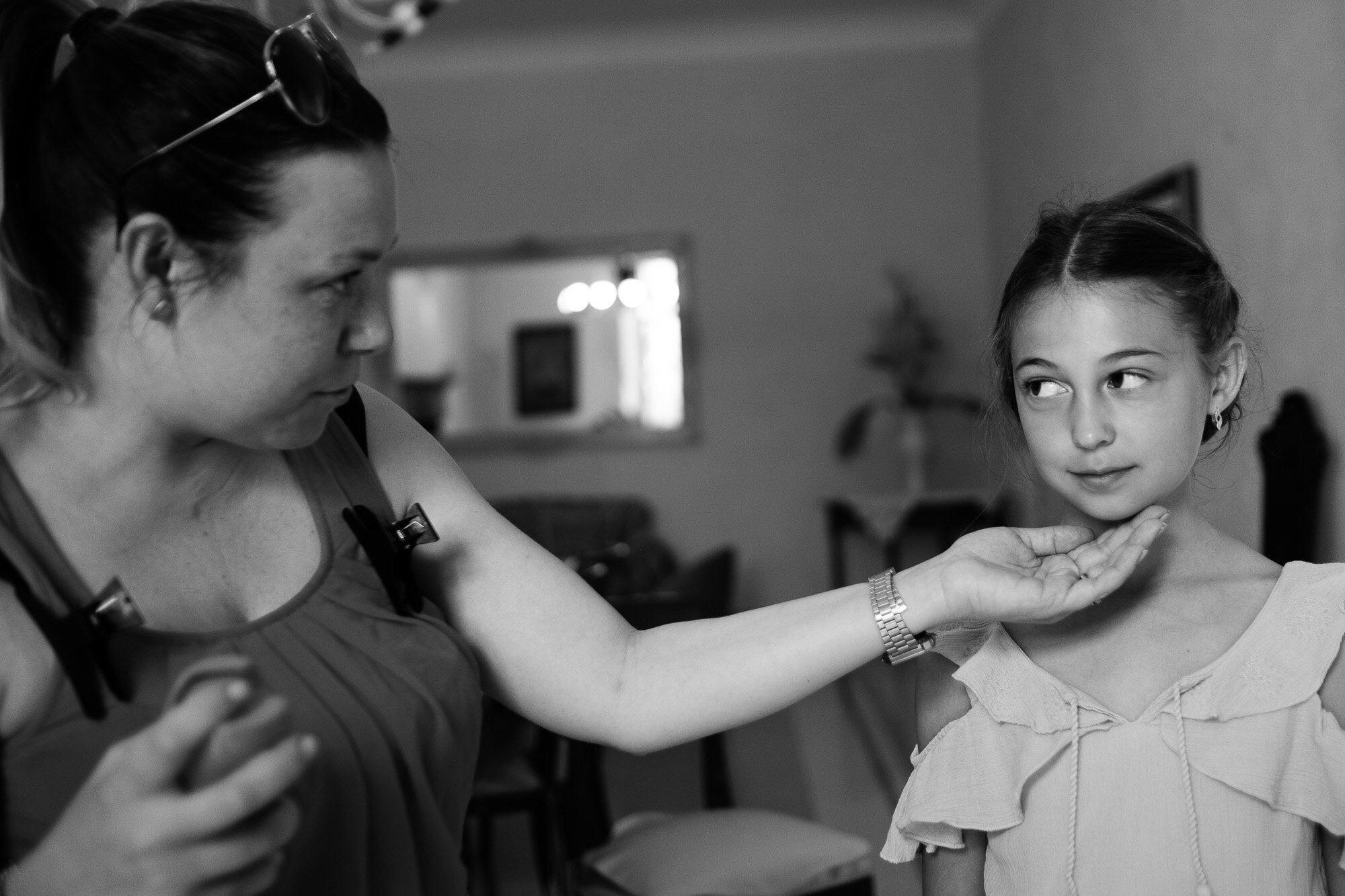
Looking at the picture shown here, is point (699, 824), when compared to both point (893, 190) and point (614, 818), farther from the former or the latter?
point (893, 190)

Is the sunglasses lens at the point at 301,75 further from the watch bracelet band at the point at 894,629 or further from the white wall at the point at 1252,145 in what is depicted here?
the white wall at the point at 1252,145

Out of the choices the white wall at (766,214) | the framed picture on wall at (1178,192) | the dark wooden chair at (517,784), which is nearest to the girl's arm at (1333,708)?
the dark wooden chair at (517,784)

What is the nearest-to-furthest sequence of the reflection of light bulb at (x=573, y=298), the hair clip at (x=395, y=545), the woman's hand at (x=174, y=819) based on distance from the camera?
the woman's hand at (x=174, y=819) < the hair clip at (x=395, y=545) < the reflection of light bulb at (x=573, y=298)

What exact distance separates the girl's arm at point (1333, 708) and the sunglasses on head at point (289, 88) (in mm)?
1059

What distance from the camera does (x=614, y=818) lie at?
396 centimetres

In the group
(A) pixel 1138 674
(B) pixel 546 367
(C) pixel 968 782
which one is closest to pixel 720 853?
(C) pixel 968 782

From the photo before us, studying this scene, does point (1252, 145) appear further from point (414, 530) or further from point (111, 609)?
point (111, 609)

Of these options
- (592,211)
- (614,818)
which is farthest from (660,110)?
(614,818)

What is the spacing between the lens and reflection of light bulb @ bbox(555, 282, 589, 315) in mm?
6340

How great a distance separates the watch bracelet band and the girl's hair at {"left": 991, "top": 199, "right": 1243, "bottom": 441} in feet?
1.23

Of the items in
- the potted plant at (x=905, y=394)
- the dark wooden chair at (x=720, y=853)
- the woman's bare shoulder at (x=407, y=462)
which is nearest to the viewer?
the woman's bare shoulder at (x=407, y=462)

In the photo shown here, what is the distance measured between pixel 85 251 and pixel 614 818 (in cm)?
336

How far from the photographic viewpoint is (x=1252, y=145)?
9.75ft

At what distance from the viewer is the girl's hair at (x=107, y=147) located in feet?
2.95
